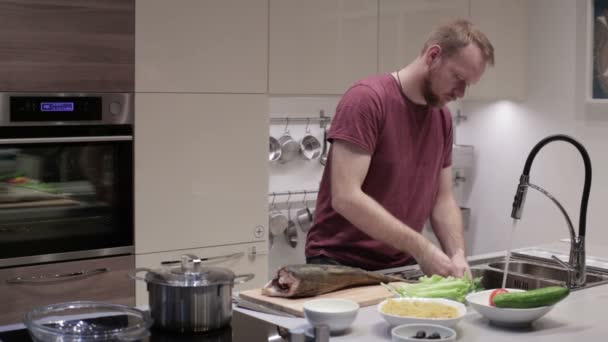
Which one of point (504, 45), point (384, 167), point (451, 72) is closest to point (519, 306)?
point (384, 167)

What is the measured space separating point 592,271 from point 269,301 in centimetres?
122

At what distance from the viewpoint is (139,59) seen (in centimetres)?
310

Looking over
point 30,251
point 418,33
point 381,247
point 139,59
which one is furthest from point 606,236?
point 30,251

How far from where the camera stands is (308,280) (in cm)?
214

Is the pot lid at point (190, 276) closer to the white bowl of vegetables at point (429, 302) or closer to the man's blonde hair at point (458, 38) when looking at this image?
the white bowl of vegetables at point (429, 302)

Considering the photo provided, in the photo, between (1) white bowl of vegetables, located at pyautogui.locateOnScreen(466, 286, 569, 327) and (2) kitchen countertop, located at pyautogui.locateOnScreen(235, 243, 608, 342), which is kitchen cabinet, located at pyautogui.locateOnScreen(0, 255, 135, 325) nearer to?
(2) kitchen countertop, located at pyautogui.locateOnScreen(235, 243, 608, 342)

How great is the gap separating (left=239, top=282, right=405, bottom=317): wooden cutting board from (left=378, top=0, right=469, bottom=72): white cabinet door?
5.89ft

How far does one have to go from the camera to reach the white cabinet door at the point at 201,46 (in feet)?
10.2

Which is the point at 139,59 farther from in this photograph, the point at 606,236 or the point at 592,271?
the point at 606,236

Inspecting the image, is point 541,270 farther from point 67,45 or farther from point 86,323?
point 67,45

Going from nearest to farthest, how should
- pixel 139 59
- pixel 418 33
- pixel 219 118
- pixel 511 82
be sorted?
pixel 139 59, pixel 219 118, pixel 418 33, pixel 511 82

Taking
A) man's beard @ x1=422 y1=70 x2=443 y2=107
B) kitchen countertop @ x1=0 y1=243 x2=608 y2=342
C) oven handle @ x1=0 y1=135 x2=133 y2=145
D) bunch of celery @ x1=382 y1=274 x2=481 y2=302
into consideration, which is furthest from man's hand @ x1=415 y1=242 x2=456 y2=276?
oven handle @ x1=0 y1=135 x2=133 y2=145

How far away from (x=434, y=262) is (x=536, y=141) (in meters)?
2.28

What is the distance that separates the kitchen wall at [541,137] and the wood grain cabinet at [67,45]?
2165 millimetres
